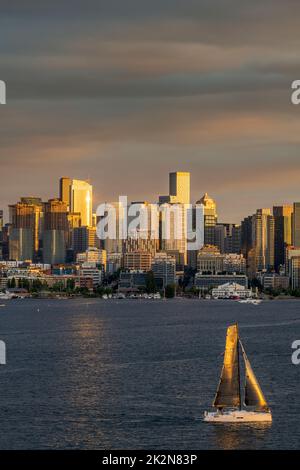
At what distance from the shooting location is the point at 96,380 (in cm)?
6350

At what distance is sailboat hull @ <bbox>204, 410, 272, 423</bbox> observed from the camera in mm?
48156

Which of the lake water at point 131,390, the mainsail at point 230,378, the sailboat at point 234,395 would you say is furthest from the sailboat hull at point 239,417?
the lake water at point 131,390

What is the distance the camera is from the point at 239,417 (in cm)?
4812

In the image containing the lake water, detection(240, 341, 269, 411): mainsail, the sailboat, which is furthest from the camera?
detection(240, 341, 269, 411): mainsail

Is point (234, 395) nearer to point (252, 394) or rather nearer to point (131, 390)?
point (252, 394)

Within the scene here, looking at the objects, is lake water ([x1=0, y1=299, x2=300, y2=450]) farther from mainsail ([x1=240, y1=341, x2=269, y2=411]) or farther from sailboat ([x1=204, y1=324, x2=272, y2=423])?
mainsail ([x1=240, y1=341, x2=269, y2=411])

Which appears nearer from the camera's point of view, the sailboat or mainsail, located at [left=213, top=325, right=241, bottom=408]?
mainsail, located at [left=213, top=325, right=241, bottom=408]

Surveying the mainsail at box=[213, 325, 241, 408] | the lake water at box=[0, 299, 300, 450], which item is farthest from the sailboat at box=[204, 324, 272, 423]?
the lake water at box=[0, 299, 300, 450]

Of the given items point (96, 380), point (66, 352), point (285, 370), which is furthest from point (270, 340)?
point (96, 380)

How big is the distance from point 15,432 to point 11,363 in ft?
84.3

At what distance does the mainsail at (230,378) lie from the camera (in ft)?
155

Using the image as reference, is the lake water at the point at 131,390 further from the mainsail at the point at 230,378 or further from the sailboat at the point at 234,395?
the mainsail at the point at 230,378

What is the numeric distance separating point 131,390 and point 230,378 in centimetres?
1191
